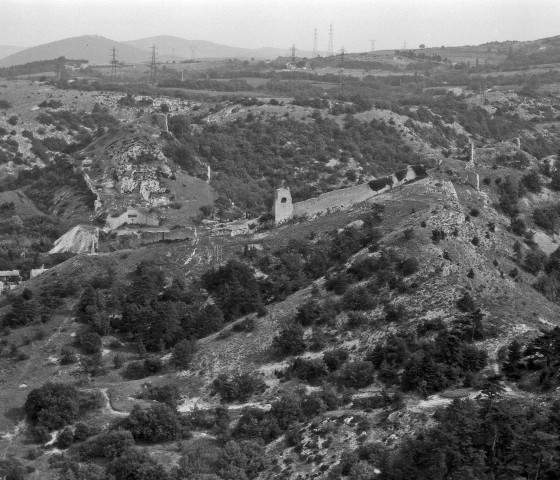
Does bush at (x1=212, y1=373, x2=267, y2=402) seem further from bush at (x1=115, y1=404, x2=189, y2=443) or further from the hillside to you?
bush at (x1=115, y1=404, x2=189, y2=443)

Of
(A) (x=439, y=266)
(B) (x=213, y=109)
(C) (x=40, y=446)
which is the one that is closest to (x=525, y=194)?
(A) (x=439, y=266)

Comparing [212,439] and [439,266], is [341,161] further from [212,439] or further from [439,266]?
[212,439]

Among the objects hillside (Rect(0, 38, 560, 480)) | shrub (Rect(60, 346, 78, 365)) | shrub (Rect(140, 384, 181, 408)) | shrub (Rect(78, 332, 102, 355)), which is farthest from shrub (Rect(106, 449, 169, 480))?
shrub (Rect(78, 332, 102, 355))

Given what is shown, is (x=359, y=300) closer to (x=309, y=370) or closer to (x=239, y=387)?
(x=309, y=370)

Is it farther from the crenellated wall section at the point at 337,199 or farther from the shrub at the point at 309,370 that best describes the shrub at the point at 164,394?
the crenellated wall section at the point at 337,199

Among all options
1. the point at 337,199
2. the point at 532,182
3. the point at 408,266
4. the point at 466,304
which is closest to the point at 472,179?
the point at 532,182
